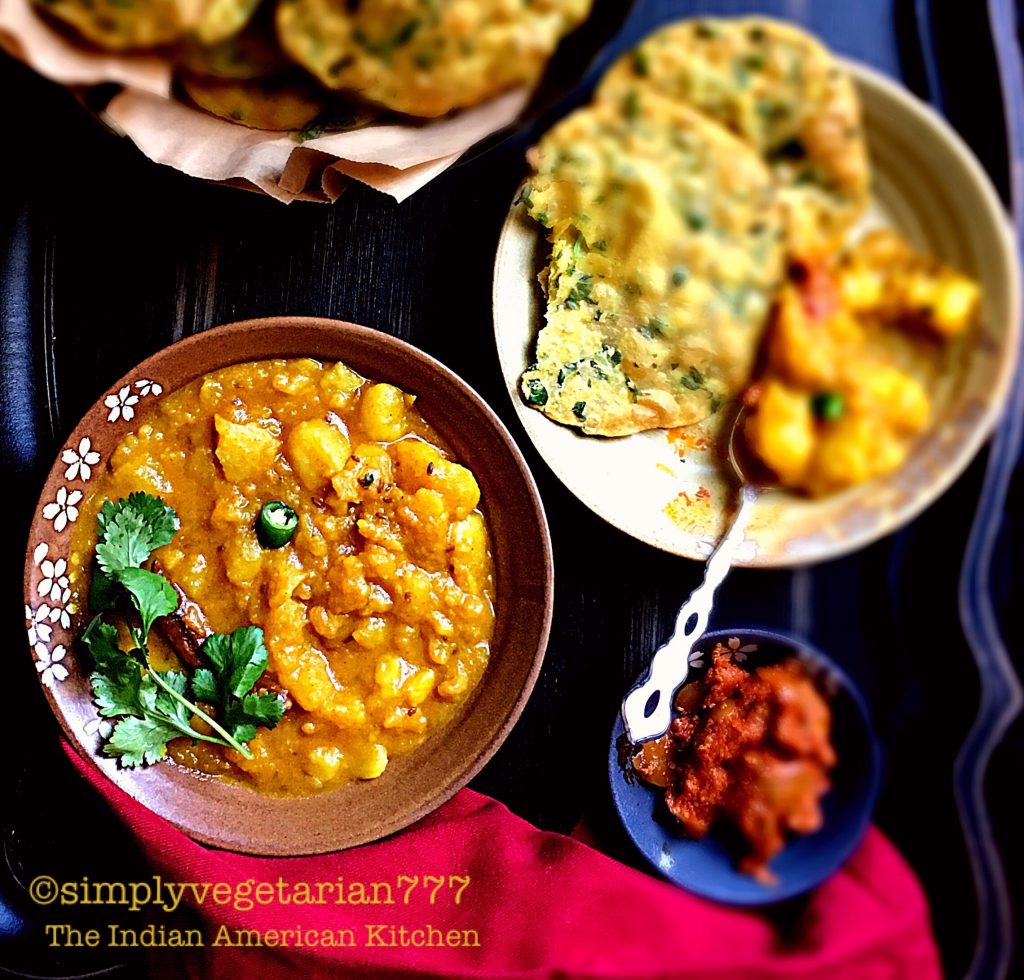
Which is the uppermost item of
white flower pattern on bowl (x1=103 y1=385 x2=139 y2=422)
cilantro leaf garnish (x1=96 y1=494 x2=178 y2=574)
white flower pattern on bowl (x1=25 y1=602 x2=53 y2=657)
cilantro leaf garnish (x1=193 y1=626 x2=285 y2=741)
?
white flower pattern on bowl (x1=103 y1=385 x2=139 y2=422)

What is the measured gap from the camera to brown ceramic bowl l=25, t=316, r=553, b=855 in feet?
5.51

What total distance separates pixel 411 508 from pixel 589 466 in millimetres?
313

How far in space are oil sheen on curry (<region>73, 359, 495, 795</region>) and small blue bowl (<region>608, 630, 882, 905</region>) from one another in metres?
0.36

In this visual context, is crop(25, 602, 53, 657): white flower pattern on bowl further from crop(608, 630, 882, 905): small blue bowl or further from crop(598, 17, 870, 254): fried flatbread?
crop(598, 17, 870, 254): fried flatbread

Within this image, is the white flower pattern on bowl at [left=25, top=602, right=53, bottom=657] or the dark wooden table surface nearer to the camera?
the white flower pattern on bowl at [left=25, top=602, right=53, bottom=657]

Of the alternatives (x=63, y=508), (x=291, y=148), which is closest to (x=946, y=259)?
(x=291, y=148)

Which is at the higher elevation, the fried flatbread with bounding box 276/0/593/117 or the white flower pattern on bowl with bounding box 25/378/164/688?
the fried flatbread with bounding box 276/0/593/117

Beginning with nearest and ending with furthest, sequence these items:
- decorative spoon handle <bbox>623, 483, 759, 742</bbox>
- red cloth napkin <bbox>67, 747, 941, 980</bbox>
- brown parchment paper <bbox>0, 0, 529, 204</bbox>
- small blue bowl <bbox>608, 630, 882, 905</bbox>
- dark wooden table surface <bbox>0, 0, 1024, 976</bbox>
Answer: small blue bowl <bbox>608, 630, 882, 905</bbox>
brown parchment paper <bbox>0, 0, 529, 204</bbox>
red cloth napkin <bbox>67, 747, 941, 980</bbox>
decorative spoon handle <bbox>623, 483, 759, 742</bbox>
dark wooden table surface <bbox>0, 0, 1024, 976</bbox>

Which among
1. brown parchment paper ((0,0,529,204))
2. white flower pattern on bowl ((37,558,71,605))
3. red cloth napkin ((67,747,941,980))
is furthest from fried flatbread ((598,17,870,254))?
white flower pattern on bowl ((37,558,71,605))

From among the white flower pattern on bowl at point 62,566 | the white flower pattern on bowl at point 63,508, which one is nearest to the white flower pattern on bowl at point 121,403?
the white flower pattern on bowl at point 62,566

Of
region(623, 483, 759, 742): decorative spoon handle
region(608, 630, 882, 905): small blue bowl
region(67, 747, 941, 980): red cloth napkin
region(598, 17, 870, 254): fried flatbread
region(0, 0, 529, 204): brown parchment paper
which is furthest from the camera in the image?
region(623, 483, 759, 742): decorative spoon handle

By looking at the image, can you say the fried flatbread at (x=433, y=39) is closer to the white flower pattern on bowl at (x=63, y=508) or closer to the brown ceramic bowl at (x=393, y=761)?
the brown ceramic bowl at (x=393, y=761)

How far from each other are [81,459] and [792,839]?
1295 mm

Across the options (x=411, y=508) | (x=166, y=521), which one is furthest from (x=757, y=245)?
(x=166, y=521)
